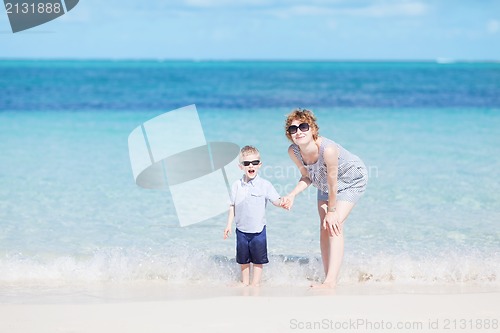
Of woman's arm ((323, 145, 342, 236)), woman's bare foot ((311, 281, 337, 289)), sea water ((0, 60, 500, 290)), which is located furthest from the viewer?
sea water ((0, 60, 500, 290))

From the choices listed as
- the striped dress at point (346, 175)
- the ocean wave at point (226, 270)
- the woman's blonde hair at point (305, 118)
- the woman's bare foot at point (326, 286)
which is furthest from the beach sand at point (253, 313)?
the woman's blonde hair at point (305, 118)

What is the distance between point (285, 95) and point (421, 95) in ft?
20.2

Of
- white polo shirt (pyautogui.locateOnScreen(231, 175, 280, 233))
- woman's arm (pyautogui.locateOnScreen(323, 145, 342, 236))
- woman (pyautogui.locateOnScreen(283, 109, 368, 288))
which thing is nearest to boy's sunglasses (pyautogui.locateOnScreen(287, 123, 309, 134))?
woman (pyautogui.locateOnScreen(283, 109, 368, 288))

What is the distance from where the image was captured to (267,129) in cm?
1664

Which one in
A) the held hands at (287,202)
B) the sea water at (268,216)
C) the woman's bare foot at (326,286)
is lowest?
the sea water at (268,216)

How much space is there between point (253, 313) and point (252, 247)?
102 centimetres

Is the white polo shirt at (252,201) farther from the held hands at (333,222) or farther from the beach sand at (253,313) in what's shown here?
the beach sand at (253,313)

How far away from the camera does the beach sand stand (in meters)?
4.07

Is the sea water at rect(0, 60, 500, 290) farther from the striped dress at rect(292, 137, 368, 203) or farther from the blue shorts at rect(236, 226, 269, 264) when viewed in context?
the striped dress at rect(292, 137, 368, 203)

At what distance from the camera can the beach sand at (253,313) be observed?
407 cm

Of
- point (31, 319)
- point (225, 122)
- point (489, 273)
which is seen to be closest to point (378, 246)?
point (489, 273)

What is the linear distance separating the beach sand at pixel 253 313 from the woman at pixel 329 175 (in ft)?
1.41

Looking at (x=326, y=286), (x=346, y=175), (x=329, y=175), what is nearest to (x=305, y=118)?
(x=329, y=175)

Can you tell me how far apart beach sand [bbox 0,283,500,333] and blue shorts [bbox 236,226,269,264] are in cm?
40
